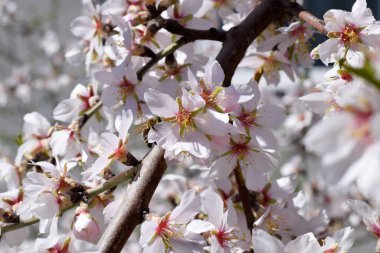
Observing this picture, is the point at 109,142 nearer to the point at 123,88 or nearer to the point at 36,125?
the point at 123,88

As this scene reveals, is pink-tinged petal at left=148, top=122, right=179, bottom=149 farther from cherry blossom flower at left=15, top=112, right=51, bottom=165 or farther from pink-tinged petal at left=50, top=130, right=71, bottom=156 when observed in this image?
cherry blossom flower at left=15, top=112, right=51, bottom=165

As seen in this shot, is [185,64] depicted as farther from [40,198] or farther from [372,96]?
[372,96]

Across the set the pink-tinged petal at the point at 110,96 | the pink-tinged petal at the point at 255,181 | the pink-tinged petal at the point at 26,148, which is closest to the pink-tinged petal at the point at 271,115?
the pink-tinged petal at the point at 255,181

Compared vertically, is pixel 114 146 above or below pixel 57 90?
above

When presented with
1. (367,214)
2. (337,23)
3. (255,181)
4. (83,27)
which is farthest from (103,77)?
(367,214)

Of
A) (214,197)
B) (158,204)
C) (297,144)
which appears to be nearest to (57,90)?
(158,204)

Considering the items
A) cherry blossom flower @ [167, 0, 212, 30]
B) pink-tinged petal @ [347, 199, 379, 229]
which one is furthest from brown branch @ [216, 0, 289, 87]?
pink-tinged petal @ [347, 199, 379, 229]
